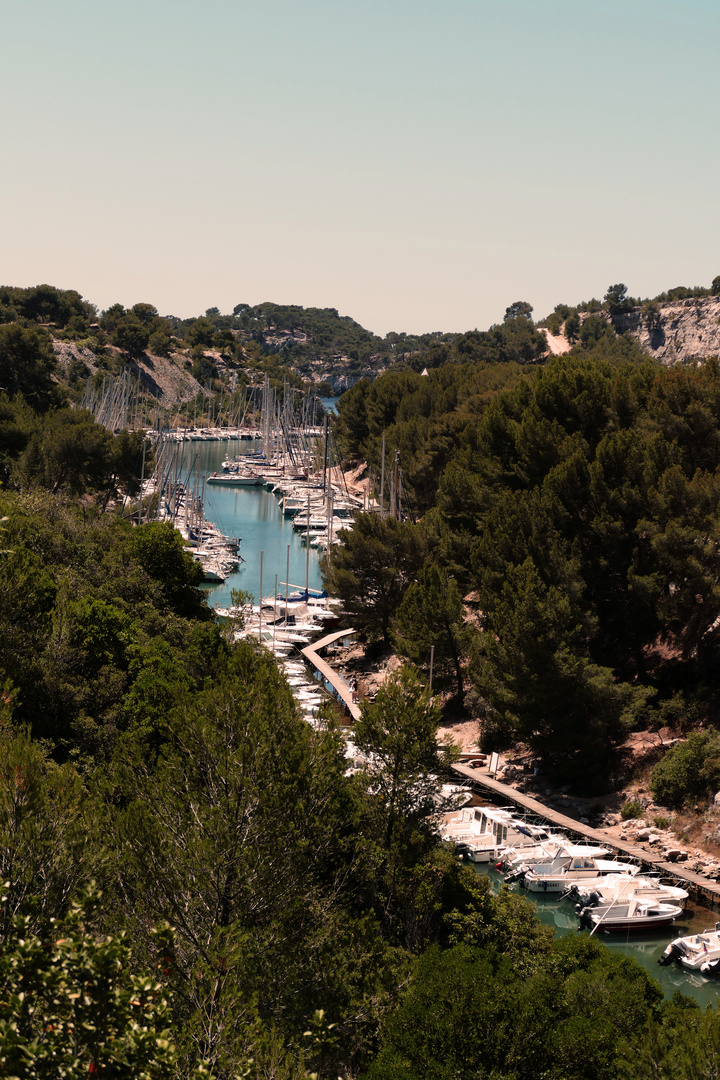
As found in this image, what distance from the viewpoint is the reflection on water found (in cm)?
2562

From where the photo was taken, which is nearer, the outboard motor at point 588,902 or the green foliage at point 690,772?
the outboard motor at point 588,902

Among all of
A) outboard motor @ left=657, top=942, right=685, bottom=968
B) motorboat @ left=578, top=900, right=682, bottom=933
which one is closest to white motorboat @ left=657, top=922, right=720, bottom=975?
outboard motor @ left=657, top=942, right=685, bottom=968

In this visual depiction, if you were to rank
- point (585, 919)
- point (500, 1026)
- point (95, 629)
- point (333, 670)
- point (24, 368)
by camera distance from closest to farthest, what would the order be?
point (500, 1026) → point (585, 919) → point (95, 629) → point (333, 670) → point (24, 368)

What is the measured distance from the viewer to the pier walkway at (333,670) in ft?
150

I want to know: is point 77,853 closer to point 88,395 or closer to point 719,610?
point 719,610

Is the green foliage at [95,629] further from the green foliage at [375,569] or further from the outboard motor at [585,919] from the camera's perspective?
the outboard motor at [585,919]

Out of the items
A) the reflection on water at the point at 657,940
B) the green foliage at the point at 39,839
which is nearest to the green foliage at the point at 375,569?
the reflection on water at the point at 657,940

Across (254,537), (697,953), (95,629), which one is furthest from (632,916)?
(254,537)

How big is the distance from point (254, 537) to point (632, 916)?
63.8 meters

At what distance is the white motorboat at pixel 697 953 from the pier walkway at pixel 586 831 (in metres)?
2.55

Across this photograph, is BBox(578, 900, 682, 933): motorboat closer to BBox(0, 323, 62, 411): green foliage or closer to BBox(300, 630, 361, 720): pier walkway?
BBox(300, 630, 361, 720): pier walkway

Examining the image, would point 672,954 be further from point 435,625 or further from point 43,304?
point 43,304

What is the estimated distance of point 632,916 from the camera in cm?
2836

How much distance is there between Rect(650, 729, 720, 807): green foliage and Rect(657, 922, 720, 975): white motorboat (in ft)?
20.7
